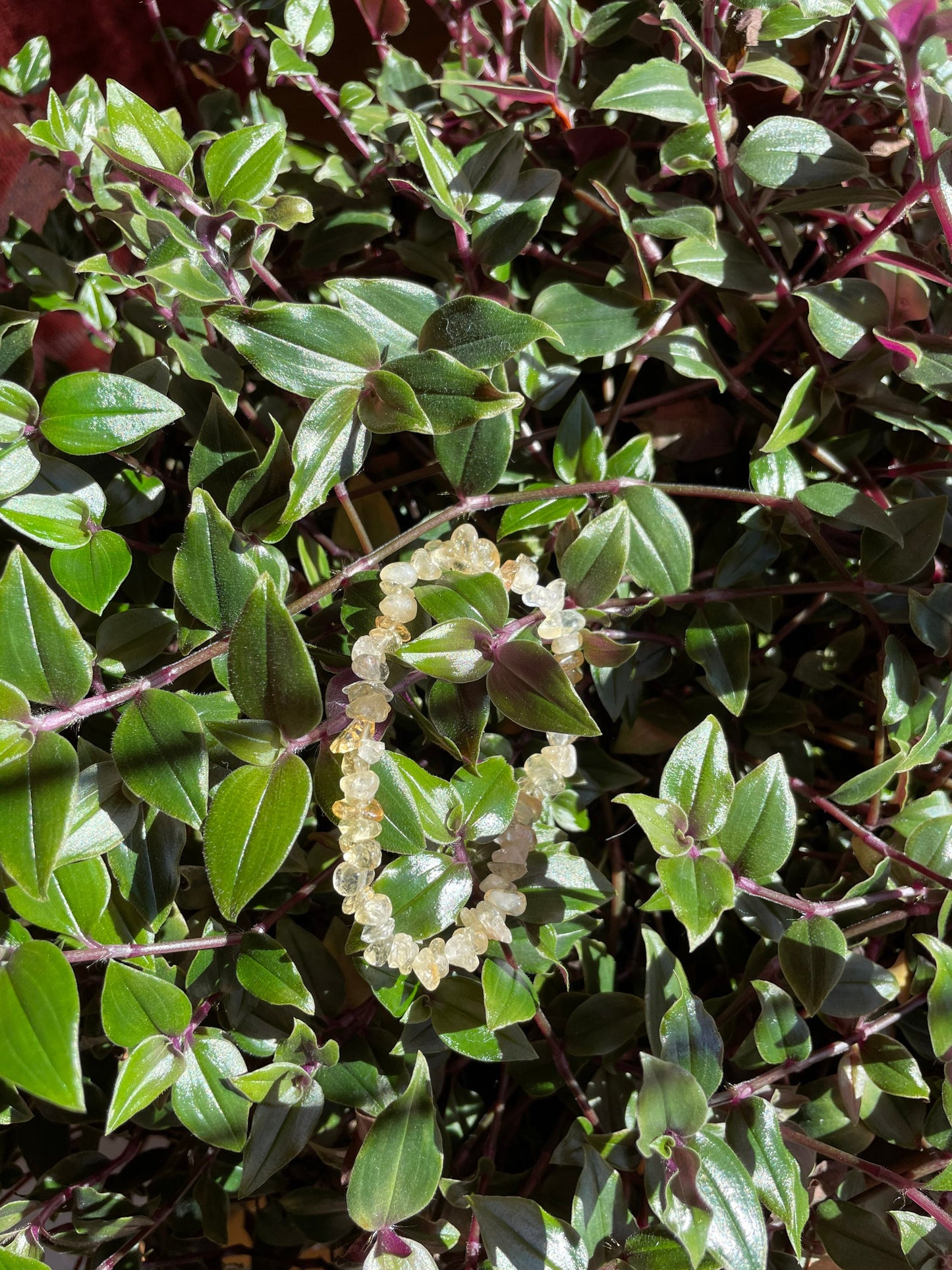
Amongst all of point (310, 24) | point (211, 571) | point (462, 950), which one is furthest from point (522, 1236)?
point (310, 24)

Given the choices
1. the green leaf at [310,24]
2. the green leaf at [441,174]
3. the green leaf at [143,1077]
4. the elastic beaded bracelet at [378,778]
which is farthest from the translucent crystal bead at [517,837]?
the green leaf at [310,24]

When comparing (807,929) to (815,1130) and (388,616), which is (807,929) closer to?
(815,1130)

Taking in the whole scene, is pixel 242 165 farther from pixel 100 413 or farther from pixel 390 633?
pixel 390 633

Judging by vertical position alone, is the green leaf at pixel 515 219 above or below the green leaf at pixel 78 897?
above

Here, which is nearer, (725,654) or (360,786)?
(360,786)

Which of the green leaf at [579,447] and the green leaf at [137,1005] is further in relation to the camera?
the green leaf at [579,447]

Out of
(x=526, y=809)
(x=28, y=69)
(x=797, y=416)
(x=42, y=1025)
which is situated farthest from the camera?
(x=28, y=69)

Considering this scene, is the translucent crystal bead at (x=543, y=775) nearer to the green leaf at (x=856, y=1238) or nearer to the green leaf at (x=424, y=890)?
the green leaf at (x=424, y=890)
